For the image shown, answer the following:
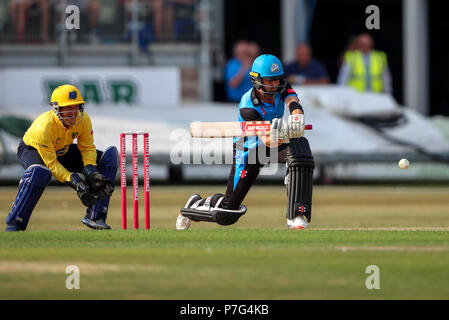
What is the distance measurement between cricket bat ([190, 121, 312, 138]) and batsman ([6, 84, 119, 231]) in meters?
1.33

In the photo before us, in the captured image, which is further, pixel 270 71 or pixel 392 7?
pixel 392 7

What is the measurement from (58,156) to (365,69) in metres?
13.4

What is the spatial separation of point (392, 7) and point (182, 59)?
8510 mm

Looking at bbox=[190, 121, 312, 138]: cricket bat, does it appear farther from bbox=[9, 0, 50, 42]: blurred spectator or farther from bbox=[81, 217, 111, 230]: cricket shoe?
bbox=[9, 0, 50, 42]: blurred spectator

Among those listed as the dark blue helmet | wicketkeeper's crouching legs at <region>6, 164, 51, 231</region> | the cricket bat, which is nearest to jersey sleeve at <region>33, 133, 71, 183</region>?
wicketkeeper's crouching legs at <region>6, 164, 51, 231</region>

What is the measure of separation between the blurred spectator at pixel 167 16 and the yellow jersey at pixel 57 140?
1368 centimetres

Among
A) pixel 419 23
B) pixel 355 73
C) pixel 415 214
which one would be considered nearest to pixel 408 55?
pixel 419 23

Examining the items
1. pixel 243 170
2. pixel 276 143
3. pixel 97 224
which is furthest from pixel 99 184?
pixel 276 143

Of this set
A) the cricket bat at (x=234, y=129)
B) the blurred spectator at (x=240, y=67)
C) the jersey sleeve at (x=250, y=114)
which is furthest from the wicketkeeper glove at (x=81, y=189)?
the blurred spectator at (x=240, y=67)

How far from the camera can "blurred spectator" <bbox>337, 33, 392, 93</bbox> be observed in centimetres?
2405

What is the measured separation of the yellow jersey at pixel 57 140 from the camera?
37.8 feet

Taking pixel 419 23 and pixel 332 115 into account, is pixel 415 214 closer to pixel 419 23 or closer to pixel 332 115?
pixel 332 115

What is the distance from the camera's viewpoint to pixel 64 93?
37.5 ft

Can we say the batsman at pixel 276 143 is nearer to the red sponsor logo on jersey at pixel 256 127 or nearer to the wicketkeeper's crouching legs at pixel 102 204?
the red sponsor logo on jersey at pixel 256 127
